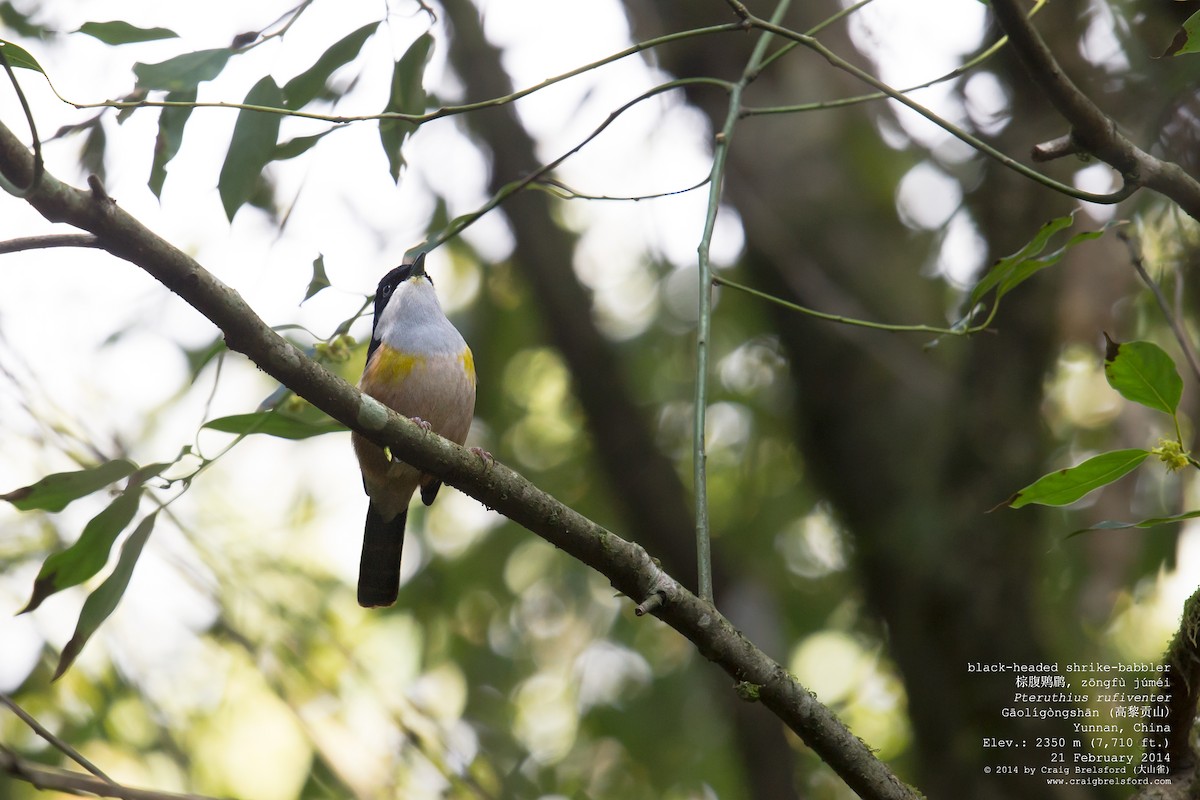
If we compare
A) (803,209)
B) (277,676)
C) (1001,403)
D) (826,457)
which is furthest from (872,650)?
(277,676)

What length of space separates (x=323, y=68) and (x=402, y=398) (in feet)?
4.41

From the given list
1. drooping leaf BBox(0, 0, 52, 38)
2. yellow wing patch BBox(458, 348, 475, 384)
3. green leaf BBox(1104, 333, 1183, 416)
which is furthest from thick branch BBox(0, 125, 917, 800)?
drooping leaf BBox(0, 0, 52, 38)

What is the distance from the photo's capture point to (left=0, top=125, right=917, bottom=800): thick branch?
6.45 ft

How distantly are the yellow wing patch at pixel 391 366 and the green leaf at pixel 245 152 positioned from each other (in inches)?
48.0

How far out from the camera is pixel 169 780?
477cm

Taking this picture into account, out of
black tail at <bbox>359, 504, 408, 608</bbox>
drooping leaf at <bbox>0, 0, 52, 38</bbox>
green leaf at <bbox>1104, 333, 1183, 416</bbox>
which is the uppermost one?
drooping leaf at <bbox>0, 0, 52, 38</bbox>

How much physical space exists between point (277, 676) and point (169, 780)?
138 centimetres

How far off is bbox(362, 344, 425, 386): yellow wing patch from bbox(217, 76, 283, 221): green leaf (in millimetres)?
1219

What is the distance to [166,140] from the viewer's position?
2676 mm

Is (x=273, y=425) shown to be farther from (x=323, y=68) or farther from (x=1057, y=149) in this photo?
(x=1057, y=149)

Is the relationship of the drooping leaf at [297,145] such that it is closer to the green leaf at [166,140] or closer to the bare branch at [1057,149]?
the green leaf at [166,140]

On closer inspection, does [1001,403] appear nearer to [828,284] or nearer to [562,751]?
[828,284]

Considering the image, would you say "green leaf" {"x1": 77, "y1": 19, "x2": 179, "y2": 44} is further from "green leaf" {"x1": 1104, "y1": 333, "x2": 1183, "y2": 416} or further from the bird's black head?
"green leaf" {"x1": 1104, "y1": 333, "x2": 1183, "y2": 416}

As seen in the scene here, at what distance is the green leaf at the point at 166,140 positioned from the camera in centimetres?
265
